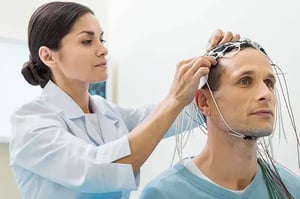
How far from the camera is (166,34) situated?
2.13 metres

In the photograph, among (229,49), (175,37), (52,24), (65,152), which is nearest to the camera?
(65,152)

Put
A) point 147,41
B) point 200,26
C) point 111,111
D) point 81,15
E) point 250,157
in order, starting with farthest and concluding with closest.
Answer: point 147,41, point 200,26, point 111,111, point 81,15, point 250,157

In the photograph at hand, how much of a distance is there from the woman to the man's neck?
8.5 inches

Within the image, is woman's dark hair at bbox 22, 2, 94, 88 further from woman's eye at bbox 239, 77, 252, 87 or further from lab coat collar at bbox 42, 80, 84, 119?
woman's eye at bbox 239, 77, 252, 87

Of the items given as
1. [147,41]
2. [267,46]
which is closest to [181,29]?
[147,41]

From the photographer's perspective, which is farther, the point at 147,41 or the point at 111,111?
the point at 147,41

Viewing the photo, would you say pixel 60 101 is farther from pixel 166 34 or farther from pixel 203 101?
pixel 166 34

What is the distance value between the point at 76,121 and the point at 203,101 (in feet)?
1.40

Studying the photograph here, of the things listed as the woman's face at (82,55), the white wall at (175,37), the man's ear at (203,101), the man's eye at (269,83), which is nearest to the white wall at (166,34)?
the white wall at (175,37)

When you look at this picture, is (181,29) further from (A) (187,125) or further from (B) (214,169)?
(B) (214,169)

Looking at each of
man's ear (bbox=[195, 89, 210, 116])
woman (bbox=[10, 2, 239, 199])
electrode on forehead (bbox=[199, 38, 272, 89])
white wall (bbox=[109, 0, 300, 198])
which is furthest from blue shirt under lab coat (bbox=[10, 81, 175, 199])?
white wall (bbox=[109, 0, 300, 198])

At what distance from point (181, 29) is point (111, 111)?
542 millimetres

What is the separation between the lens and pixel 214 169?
1365mm

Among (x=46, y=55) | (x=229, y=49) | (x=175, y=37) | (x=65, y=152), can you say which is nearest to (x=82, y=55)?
(x=46, y=55)
